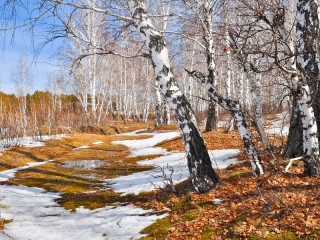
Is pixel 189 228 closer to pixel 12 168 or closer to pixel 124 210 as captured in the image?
pixel 124 210

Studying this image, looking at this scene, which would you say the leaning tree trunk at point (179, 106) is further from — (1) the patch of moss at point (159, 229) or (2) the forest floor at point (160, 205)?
(1) the patch of moss at point (159, 229)

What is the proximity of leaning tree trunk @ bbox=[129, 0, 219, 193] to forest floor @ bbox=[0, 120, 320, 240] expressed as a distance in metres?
0.39

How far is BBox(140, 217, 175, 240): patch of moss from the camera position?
5.14 m

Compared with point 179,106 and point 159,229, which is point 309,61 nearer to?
point 179,106

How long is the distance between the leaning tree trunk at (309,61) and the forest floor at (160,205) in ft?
1.59

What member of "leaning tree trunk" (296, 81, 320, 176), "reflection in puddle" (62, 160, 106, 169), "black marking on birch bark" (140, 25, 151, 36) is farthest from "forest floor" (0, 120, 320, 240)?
"black marking on birch bark" (140, 25, 151, 36)

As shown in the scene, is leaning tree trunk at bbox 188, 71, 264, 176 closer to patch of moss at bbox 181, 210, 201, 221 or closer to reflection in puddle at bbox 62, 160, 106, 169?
patch of moss at bbox 181, 210, 201, 221

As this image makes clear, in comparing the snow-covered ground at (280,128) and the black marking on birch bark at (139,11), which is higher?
the black marking on birch bark at (139,11)

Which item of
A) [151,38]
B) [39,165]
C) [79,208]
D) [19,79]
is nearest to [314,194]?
[151,38]

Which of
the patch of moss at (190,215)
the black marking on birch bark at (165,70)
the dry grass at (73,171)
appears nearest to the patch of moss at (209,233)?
the patch of moss at (190,215)

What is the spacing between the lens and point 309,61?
19.1 ft

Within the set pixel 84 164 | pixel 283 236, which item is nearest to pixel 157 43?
pixel 283 236

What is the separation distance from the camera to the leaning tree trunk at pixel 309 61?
561 cm

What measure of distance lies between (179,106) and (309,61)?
257 centimetres
